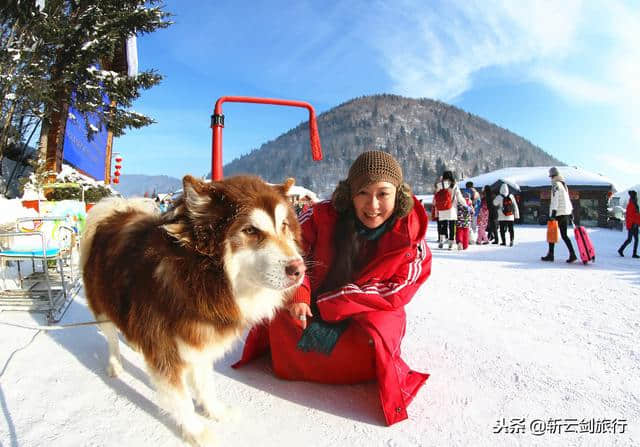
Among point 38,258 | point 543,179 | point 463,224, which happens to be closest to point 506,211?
point 463,224

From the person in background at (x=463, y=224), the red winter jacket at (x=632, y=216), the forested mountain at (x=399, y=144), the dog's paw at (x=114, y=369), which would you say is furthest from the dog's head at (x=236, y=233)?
the forested mountain at (x=399, y=144)

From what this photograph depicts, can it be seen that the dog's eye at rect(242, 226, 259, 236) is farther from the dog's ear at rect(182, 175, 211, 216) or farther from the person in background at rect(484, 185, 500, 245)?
the person in background at rect(484, 185, 500, 245)

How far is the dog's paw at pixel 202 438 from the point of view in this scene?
1.79 metres

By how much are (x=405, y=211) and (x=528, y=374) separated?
61.7 inches

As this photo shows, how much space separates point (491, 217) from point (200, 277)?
466 inches

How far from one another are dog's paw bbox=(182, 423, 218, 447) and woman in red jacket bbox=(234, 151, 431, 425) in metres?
0.70

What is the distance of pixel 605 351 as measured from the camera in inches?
111

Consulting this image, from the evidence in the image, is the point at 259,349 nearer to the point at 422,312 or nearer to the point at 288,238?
the point at 288,238

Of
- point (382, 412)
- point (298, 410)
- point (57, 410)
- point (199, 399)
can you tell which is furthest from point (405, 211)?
point (57, 410)

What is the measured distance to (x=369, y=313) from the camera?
2.03 meters

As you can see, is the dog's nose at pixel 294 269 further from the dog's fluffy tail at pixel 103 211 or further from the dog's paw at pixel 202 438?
the dog's fluffy tail at pixel 103 211

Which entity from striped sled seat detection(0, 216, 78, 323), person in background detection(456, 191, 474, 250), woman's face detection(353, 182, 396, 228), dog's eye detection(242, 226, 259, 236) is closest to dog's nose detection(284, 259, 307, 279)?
dog's eye detection(242, 226, 259, 236)

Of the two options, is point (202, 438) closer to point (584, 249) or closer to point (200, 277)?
point (200, 277)

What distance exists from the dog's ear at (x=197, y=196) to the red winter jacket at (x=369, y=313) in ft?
2.83
